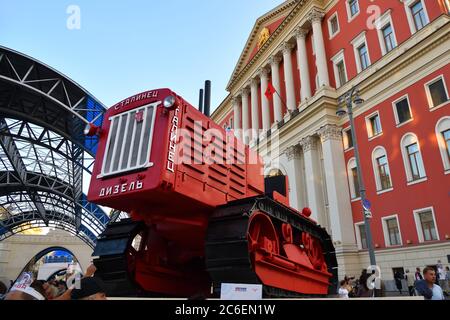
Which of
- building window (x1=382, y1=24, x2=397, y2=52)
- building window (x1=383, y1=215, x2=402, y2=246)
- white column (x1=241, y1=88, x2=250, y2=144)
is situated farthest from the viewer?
white column (x1=241, y1=88, x2=250, y2=144)

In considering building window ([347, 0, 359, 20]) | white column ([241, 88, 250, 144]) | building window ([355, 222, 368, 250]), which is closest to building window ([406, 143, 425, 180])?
building window ([355, 222, 368, 250])

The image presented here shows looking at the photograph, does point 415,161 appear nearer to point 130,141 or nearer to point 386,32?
point 386,32

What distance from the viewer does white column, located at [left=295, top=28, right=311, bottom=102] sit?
88.4ft

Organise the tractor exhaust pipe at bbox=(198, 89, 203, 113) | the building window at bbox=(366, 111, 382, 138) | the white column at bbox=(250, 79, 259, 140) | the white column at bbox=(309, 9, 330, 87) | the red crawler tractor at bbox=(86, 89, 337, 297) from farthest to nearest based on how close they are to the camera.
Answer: the white column at bbox=(250, 79, 259, 140), the white column at bbox=(309, 9, 330, 87), the building window at bbox=(366, 111, 382, 138), the tractor exhaust pipe at bbox=(198, 89, 203, 113), the red crawler tractor at bbox=(86, 89, 337, 297)

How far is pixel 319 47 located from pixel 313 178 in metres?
10.8

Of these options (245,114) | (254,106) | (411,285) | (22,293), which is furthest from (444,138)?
(245,114)

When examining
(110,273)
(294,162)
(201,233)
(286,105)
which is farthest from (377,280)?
(286,105)

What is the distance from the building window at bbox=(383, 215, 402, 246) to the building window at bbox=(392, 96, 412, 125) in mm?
5822

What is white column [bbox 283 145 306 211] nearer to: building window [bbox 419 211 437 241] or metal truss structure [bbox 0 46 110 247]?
building window [bbox 419 211 437 241]

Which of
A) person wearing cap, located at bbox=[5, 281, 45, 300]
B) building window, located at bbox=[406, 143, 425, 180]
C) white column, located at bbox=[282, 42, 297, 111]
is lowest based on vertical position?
person wearing cap, located at bbox=[5, 281, 45, 300]

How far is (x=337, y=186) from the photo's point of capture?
22281 millimetres

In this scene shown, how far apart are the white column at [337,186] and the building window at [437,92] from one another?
21.6 ft

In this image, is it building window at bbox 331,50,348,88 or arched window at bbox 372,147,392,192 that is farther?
building window at bbox 331,50,348,88

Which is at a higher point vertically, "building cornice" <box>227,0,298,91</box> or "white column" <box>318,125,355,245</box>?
"building cornice" <box>227,0,298,91</box>
